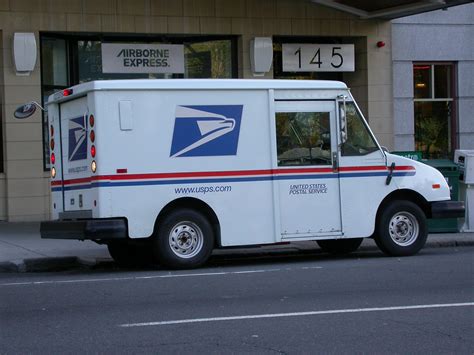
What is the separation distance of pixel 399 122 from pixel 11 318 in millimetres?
14703

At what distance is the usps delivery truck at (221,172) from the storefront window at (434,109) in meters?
8.84

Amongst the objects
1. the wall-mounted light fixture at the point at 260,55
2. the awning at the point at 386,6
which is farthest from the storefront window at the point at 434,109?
the wall-mounted light fixture at the point at 260,55

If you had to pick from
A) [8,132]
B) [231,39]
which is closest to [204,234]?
[8,132]

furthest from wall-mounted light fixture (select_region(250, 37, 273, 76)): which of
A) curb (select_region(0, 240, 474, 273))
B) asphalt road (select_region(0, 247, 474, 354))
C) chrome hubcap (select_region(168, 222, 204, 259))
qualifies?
chrome hubcap (select_region(168, 222, 204, 259))

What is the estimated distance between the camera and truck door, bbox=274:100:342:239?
12.7 meters

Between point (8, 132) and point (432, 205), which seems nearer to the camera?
point (432, 205)

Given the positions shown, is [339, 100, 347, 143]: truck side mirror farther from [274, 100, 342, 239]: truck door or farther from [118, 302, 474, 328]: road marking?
[118, 302, 474, 328]: road marking

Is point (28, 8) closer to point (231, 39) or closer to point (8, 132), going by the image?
point (8, 132)

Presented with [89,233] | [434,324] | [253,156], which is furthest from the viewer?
[253,156]

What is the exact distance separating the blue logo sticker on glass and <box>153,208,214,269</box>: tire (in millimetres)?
1544

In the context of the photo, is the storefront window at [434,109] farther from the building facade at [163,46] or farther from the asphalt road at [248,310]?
the asphalt road at [248,310]

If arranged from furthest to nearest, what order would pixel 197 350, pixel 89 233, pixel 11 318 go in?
1. pixel 89 233
2. pixel 11 318
3. pixel 197 350

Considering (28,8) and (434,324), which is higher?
(28,8)

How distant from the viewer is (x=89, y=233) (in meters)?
11.6
